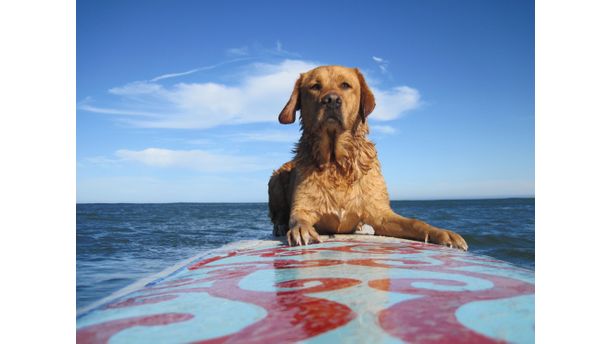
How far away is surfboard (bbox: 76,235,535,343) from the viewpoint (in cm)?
98

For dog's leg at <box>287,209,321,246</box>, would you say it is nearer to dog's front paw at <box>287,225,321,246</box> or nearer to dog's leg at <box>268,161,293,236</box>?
dog's front paw at <box>287,225,321,246</box>

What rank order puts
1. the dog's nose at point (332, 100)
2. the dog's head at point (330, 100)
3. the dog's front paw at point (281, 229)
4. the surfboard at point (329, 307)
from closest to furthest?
the surfboard at point (329, 307), the dog's nose at point (332, 100), the dog's head at point (330, 100), the dog's front paw at point (281, 229)

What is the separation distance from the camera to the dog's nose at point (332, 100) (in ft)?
12.2

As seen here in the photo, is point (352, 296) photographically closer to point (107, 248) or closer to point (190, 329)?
point (190, 329)

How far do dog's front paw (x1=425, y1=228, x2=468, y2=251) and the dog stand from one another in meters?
0.31

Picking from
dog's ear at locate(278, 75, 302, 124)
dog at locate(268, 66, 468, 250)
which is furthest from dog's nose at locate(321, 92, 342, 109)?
dog's ear at locate(278, 75, 302, 124)

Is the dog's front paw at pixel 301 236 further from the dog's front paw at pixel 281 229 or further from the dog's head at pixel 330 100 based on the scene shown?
the dog's front paw at pixel 281 229

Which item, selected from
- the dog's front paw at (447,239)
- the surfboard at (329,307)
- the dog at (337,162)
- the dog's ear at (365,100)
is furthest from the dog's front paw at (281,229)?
the surfboard at (329,307)

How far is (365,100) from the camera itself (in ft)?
13.9

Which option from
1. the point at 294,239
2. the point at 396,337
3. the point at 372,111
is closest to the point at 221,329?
the point at 396,337

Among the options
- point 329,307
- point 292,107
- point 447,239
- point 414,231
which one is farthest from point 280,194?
point 329,307

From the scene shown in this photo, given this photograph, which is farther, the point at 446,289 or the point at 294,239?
the point at 294,239
